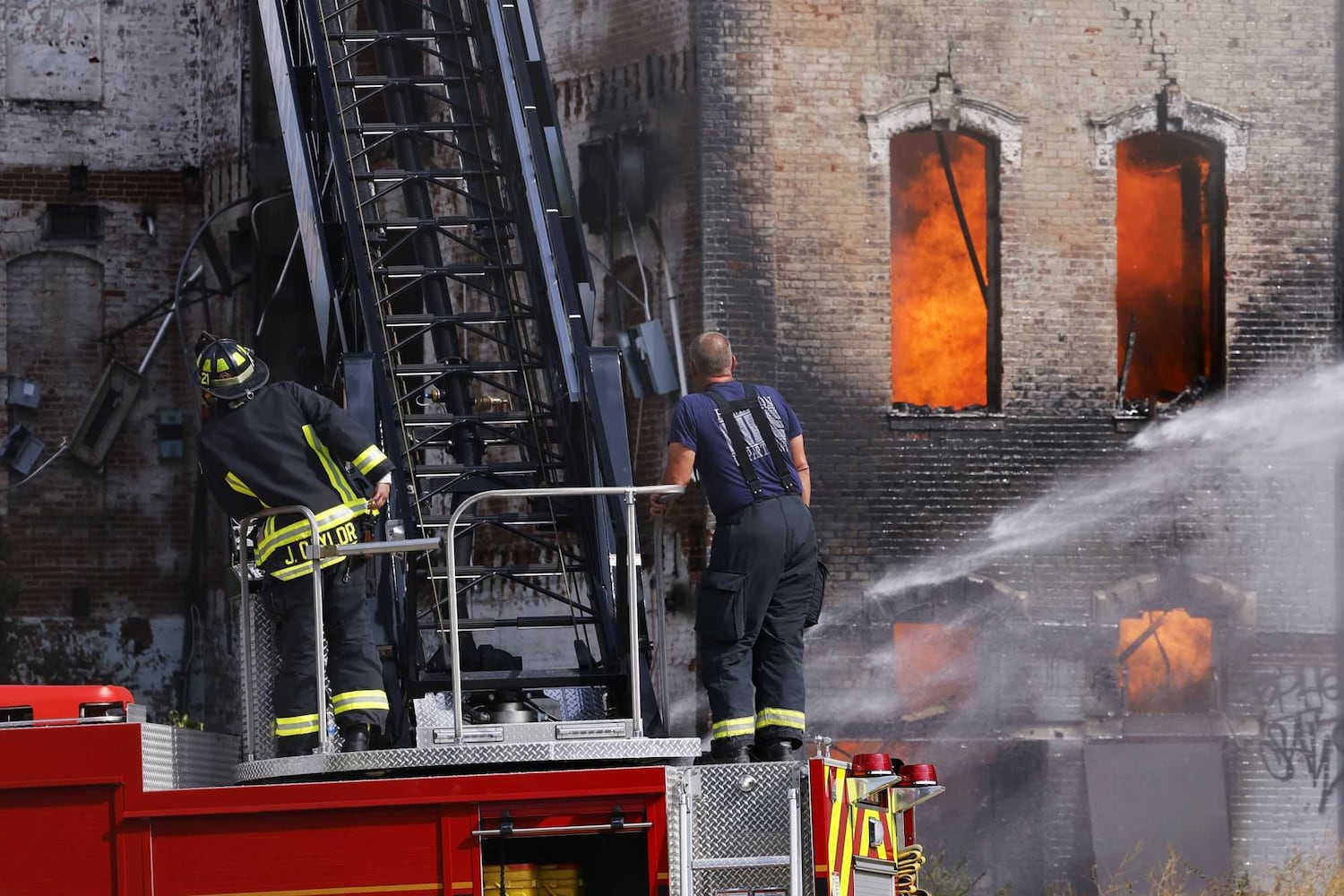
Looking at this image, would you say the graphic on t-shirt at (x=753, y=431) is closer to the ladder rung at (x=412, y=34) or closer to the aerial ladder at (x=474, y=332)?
the aerial ladder at (x=474, y=332)

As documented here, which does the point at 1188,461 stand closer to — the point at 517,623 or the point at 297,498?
the point at 517,623

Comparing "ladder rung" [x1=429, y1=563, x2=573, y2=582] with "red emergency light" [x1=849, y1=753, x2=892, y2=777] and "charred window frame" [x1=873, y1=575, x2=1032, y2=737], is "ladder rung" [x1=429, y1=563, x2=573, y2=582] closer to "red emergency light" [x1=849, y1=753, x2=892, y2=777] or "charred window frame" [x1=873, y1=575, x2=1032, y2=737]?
"red emergency light" [x1=849, y1=753, x2=892, y2=777]

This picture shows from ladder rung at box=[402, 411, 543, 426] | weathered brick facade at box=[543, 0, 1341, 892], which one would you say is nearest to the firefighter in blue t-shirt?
ladder rung at box=[402, 411, 543, 426]

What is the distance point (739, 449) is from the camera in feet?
21.9

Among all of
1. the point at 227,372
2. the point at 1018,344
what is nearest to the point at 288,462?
the point at 227,372

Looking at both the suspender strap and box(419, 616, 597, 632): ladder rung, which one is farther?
box(419, 616, 597, 632): ladder rung

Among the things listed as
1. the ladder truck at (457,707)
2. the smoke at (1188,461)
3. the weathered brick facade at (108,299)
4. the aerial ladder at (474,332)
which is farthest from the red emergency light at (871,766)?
the weathered brick facade at (108,299)

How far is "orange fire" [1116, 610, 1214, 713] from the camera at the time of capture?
13.0 metres

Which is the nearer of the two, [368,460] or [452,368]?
[368,460]

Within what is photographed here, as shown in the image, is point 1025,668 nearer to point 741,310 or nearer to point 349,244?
point 741,310

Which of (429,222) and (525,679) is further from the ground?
(429,222)

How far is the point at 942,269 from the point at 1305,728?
4.09 metres

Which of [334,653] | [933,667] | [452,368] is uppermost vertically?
[452,368]

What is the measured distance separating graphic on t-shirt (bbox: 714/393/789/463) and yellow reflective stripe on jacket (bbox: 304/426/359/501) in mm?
1356
